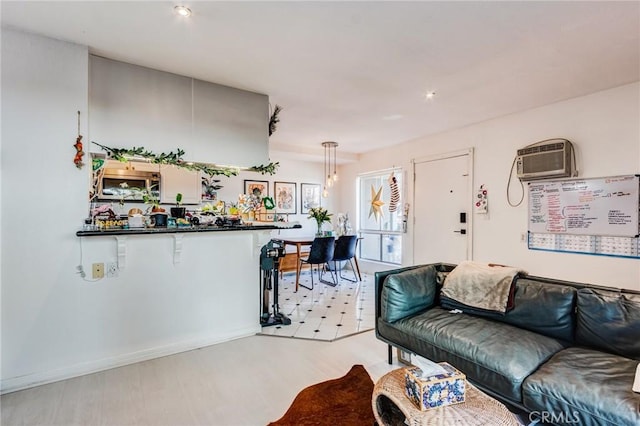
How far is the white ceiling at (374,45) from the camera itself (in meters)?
1.91

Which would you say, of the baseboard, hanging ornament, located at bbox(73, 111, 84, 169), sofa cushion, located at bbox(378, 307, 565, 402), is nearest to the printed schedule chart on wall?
sofa cushion, located at bbox(378, 307, 565, 402)

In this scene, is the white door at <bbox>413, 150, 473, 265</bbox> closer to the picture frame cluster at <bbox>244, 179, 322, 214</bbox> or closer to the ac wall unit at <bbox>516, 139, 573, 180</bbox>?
the ac wall unit at <bbox>516, 139, 573, 180</bbox>

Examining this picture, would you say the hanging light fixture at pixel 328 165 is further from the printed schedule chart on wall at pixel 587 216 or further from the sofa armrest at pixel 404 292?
the sofa armrest at pixel 404 292

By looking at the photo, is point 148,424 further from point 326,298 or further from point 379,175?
point 379,175

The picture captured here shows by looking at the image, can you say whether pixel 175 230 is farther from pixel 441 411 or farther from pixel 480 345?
pixel 480 345

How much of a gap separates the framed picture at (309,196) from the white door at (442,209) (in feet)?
7.43

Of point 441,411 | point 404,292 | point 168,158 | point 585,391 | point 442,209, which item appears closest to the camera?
point 441,411

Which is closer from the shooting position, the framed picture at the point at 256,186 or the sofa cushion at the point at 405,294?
the sofa cushion at the point at 405,294

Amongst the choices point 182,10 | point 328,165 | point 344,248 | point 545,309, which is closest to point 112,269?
point 182,10

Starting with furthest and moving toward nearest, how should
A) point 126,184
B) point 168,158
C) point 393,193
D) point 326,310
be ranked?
point 393,193 < point 326,310 < point 126,184 < point 168,158

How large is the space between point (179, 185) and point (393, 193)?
3.52m

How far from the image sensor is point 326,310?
12.9 ft

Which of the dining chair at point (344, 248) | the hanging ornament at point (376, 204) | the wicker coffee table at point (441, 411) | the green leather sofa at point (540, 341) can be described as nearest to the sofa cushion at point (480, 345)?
the green leather sofa at point (540, 341)

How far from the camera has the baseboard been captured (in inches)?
85.2
